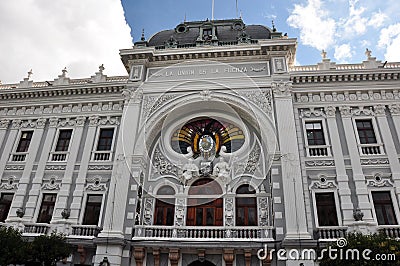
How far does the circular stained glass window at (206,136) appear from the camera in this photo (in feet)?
60.1

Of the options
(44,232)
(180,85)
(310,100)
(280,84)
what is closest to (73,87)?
(180,85)

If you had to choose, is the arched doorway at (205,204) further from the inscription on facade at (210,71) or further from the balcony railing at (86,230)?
the inscription on facade at (210,71)

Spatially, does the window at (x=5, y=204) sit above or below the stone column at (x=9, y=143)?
below

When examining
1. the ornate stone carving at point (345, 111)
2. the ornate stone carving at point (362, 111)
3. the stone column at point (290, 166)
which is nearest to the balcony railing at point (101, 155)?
the stone column at point (290, 166)

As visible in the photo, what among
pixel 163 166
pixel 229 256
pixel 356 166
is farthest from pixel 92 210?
pixel 356 166

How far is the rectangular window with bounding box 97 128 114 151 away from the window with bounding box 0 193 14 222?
20.4 ft

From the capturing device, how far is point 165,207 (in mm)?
17031

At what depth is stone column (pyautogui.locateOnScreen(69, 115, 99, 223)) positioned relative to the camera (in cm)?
1694

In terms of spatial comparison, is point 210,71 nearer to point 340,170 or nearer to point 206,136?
point 206,136

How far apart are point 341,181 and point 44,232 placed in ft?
54.7

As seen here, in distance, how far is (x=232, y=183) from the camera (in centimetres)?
1698

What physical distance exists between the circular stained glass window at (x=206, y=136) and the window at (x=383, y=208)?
25.7 feet

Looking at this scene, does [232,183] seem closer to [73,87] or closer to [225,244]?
[225,244]

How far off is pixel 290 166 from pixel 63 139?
14829mm
